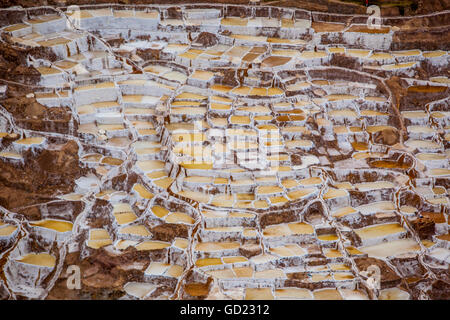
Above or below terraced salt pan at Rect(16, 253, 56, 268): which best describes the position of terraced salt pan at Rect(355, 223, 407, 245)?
above

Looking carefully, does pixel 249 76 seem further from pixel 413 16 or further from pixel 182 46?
pixel 413 16

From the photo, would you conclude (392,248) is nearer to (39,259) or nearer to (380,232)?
(380,232)

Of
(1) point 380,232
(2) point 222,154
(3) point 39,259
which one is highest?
(2) point 222,154

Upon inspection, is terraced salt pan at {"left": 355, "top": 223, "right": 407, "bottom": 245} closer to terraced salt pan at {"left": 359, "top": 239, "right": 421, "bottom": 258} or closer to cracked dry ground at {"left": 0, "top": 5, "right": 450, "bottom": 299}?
cracked dry ground at {"left": 0, "top": 5, "right": 450, "bottom": 299}

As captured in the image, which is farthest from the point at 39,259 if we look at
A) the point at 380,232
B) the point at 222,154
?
the point at 380,232

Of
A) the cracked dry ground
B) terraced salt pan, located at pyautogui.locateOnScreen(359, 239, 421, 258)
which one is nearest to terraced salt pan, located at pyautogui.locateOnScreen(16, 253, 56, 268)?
the cracked dry ground

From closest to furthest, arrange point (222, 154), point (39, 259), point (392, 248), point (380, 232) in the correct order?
point (39, 259)
point (392, 248)
point (380, 232)
point (222, 154)

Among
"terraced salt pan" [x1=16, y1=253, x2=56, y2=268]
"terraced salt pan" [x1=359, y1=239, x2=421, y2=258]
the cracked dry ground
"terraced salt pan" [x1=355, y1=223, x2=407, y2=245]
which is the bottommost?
"terraced salt pan" [x1=16, y1=253, x2=56, y2=268]

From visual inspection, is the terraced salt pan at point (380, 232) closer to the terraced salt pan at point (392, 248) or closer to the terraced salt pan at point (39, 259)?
the terraced salt pan at point (392, 248)

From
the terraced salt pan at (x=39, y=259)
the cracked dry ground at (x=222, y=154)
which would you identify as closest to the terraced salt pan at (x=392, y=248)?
the cracked dry ground at (x=222, y=154)
